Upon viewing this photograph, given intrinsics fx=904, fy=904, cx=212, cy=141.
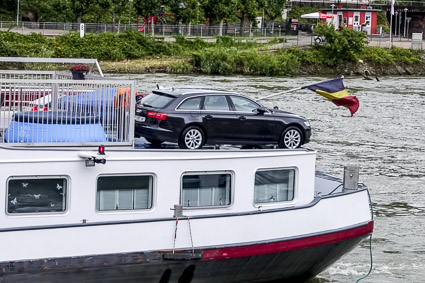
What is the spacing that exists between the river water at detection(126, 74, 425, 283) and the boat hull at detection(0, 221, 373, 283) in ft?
5.39

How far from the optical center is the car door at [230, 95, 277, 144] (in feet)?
52.5

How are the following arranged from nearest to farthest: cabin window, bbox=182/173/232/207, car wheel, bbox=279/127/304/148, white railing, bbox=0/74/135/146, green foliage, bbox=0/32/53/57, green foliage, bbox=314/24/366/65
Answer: white railing, bbox=0/74/135/146 → cabin window, bbox=182/173/232/207 → car wheel, bbox=279/127/304/148 → green foliage, bbox=0/32/53/57 → green foliage, bbox=314/24/366/65

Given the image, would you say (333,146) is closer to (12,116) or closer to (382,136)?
(382,136)

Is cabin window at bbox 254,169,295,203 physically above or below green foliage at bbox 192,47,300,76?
below

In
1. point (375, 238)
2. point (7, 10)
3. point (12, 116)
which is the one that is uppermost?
point (7, 10)

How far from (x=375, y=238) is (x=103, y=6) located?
58478mm

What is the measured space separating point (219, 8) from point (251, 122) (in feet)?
200

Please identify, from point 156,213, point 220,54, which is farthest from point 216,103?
point 220,54

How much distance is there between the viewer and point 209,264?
42.8 feet

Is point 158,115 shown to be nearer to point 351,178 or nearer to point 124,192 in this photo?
point 124,192

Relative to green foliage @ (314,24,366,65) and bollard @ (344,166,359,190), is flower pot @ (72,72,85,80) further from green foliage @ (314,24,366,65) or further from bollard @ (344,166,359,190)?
green foliage @ (314,24,366,65)

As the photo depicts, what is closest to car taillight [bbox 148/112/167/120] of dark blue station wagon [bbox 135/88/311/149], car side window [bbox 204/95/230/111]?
dark blue station wagon [bbox 135/88/311/149]

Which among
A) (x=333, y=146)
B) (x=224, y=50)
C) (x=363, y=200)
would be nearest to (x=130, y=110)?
(x=363, y=200)

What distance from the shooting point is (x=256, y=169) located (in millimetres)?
13469
